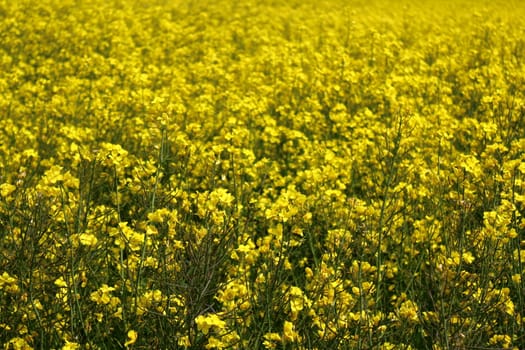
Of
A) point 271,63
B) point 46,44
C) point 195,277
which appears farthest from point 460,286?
point 46,44

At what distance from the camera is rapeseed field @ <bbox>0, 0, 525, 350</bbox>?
2.67 meters

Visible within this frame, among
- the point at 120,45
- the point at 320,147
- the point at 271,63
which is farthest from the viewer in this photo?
the point at 120,45

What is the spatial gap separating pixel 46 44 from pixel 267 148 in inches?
200

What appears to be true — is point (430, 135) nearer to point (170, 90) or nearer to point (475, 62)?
point (170, 90)

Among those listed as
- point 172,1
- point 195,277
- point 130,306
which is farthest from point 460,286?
point 172,1

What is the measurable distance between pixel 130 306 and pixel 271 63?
5302 mm

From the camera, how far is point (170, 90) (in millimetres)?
6910

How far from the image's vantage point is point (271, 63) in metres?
7.75

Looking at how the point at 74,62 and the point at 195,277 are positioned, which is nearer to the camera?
the point at 195,277

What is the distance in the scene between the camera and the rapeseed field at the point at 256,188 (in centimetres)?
Answer: 267

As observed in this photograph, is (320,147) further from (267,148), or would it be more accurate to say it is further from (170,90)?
(170,90)

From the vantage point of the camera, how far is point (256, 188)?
17.2 ft

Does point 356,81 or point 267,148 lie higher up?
point 356,81

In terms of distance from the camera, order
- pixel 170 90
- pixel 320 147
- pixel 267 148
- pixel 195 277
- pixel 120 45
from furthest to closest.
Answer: pixel 120 45
pixel 170 90
pixel 267 148
pixel 320 147
pixel 195 277
